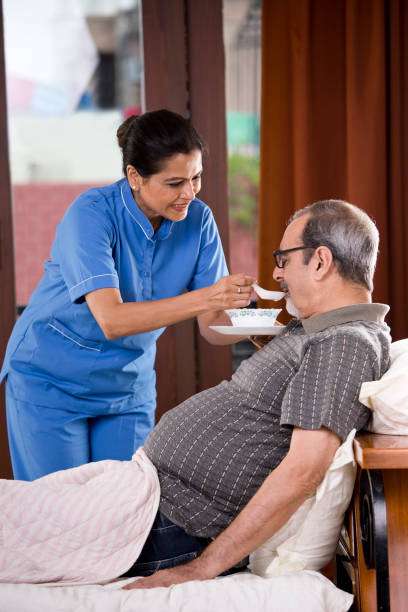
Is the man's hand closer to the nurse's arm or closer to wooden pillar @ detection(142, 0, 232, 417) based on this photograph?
the nurse's arm

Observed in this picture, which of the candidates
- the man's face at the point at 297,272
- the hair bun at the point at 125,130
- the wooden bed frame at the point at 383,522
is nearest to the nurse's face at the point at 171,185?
the hair bun at the point at 125,130

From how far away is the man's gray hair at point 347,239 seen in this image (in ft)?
4.97

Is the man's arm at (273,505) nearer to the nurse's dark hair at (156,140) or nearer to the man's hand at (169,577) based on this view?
the man's hand at (169,577)

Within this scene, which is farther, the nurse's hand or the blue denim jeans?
the nurse's hand

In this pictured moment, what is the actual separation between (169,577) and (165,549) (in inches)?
4.2

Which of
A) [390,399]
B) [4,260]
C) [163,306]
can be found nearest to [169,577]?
[390,399]

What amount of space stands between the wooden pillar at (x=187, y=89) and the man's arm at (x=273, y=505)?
1.77 metres

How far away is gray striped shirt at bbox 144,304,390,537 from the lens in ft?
4.22

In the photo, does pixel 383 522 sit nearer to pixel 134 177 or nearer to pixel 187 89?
pixel 134 177

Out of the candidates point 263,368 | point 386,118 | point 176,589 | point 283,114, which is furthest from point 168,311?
point 386,118

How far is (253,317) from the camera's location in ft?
5.79

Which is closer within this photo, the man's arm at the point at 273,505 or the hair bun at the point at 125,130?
the man's arm at the point at 273,505

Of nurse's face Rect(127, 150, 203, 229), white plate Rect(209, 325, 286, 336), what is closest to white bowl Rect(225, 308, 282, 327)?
white plate Rect(209, 325, 286, 336)

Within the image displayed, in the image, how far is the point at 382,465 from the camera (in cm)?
110
